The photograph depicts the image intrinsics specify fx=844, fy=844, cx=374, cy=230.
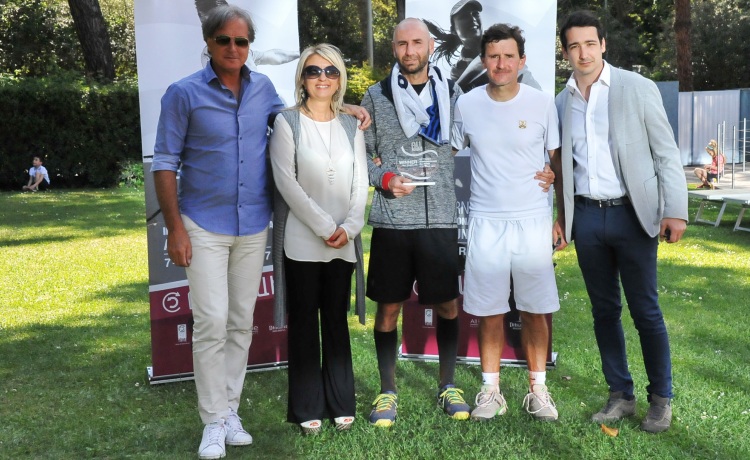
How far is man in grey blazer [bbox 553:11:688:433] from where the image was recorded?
13.6 ft

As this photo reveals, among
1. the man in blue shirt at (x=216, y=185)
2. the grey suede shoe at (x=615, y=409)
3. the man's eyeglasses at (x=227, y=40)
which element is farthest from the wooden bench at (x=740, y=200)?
the man's eyeglasses at (x=227, y=40)

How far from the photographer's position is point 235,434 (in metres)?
4.32

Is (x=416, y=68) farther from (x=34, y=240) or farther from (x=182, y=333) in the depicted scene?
(x=34, y=240)

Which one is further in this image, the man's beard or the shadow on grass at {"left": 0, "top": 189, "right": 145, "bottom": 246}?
the shadow on grass at {"left": 0, "top": 189, "right": 145, "bottom": 246}

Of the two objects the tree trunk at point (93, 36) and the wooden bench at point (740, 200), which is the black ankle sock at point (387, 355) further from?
the tree trunk at point (93, 36)

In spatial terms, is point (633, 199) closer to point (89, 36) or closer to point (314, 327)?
point (314, 327)

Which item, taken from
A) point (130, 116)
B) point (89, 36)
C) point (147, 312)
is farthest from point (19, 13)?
point (147, 312)

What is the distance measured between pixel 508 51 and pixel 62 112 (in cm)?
1892

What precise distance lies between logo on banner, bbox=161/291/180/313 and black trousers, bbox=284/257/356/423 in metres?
1.29

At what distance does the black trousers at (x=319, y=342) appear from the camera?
4305 mm

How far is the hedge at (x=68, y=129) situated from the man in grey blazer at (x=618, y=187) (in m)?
18.2

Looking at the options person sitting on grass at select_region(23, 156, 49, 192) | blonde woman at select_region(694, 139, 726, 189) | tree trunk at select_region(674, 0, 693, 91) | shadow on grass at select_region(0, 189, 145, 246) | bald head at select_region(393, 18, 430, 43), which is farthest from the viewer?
tree trunk at select_region(674, 0, 693, 91)

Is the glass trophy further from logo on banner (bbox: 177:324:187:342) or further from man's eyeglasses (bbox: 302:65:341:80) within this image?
logo on banner (bbox: 177:324:187:342)

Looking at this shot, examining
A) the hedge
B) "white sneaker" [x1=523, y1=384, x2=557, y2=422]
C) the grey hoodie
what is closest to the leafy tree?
the hedge
